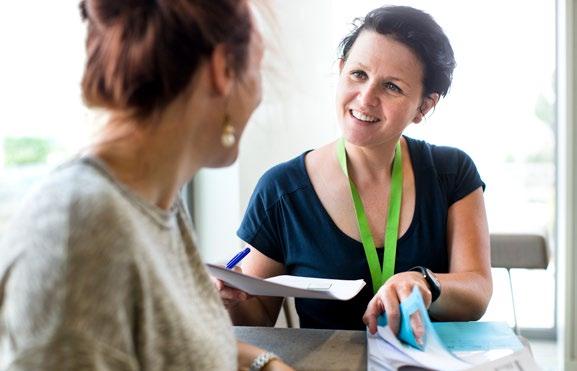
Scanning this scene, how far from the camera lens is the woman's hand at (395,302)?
1.39m

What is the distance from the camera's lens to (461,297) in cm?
169

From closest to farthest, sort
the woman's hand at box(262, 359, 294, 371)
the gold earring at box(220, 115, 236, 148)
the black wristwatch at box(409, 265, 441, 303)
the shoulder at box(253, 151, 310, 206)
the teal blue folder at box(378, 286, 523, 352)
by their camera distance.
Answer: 1. the gold earring at box(220, 115, 236, 148)
2. the woman's hand at box(262, 359, 294, 371)
3. the teal blue folder at box(378, 286, 523, 352)
4. the black wristwatch at box(409, 265, 441, 303)
5. the shoulder at box(253, 151, 310, 206)

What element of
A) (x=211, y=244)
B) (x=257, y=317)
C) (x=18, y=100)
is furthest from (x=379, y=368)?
(x=211, y=244)

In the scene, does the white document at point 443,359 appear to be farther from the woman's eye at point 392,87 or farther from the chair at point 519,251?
the chair at point 519,251

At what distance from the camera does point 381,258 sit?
6.00 ft

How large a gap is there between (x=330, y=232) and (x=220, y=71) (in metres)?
1.02

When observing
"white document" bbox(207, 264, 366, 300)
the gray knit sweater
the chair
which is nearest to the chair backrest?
the chair

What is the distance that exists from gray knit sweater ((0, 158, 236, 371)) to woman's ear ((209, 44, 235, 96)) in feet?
0.58

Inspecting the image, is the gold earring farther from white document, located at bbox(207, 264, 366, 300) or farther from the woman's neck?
the woman's neck

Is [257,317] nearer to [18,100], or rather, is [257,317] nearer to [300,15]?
[18,100]

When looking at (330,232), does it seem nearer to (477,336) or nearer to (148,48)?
(477,336)

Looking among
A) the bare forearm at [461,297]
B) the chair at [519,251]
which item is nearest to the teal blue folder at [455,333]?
the bare forearm at [461,297]

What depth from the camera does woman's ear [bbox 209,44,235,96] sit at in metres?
0.89

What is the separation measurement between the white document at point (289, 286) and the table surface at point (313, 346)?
84mm
